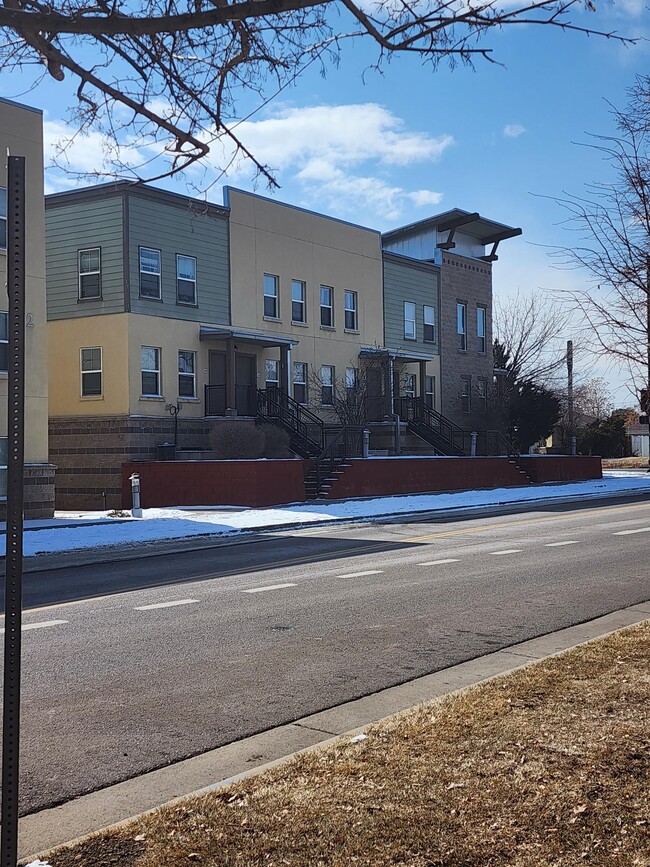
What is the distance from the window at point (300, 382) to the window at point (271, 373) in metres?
1.15

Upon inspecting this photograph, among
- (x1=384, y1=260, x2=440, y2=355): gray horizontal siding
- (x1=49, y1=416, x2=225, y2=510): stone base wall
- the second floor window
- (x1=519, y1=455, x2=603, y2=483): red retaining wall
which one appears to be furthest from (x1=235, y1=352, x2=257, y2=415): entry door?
(x1=519, y1=455, x2=603, y2=483): red retaining wall

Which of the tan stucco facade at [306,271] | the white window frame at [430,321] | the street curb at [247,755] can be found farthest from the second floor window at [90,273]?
the street curb at [247,755]

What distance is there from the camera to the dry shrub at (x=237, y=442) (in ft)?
93.2

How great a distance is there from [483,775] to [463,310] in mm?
42662

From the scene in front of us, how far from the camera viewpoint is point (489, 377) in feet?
156

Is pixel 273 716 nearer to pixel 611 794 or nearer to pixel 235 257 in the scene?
pixel 611 794

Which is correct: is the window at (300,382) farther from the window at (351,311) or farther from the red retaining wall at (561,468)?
the red retaining wall at (561,468)

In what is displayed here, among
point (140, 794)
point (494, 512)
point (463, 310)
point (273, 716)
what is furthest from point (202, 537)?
point (463, 310)

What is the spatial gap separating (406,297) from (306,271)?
6980 mm

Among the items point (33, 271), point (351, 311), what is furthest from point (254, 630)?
point (351, 311)

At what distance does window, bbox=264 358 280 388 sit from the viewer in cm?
3453

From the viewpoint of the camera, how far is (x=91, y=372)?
30.3 metres

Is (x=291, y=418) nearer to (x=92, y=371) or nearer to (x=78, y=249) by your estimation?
(x=92, y=371)

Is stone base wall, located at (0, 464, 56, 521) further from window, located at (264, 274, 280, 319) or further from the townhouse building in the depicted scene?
window, located at (264, 274, 280, 319)
